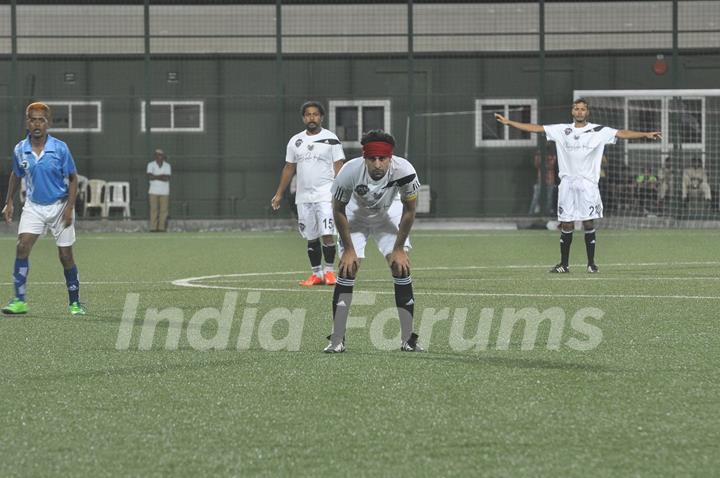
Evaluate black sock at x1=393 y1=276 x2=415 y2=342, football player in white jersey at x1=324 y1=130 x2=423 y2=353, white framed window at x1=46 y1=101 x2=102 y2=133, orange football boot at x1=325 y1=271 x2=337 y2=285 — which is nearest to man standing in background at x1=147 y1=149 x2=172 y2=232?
white framed window at x1=46 y1=101 x2=102 y2=133

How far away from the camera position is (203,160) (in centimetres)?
3338

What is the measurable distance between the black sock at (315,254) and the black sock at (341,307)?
635 cm

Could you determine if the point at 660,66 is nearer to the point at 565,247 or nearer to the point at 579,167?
the point at 579,167

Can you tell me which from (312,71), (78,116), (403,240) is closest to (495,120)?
(312,71)

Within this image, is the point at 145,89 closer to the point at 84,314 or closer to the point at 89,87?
the point at 89,87

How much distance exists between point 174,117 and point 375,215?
25385 mm

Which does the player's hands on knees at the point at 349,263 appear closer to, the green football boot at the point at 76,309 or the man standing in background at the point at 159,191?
Answer: the green football boot at the point at 76,309

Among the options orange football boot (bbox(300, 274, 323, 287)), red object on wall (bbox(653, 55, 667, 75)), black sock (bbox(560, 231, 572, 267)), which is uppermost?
red object on wall (bbox(653, 55, 667, 75))

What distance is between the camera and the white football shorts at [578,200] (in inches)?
→ 678

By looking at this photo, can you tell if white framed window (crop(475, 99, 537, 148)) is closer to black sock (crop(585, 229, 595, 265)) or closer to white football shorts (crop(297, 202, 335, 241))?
black sock (crop(585, 229, 595, 265))

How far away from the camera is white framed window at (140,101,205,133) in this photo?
33.6 meters

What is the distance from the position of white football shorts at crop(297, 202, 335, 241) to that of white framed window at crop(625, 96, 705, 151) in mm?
16691

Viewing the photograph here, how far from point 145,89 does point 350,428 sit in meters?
27.9

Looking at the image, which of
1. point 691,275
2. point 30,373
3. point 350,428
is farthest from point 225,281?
point 350,428
